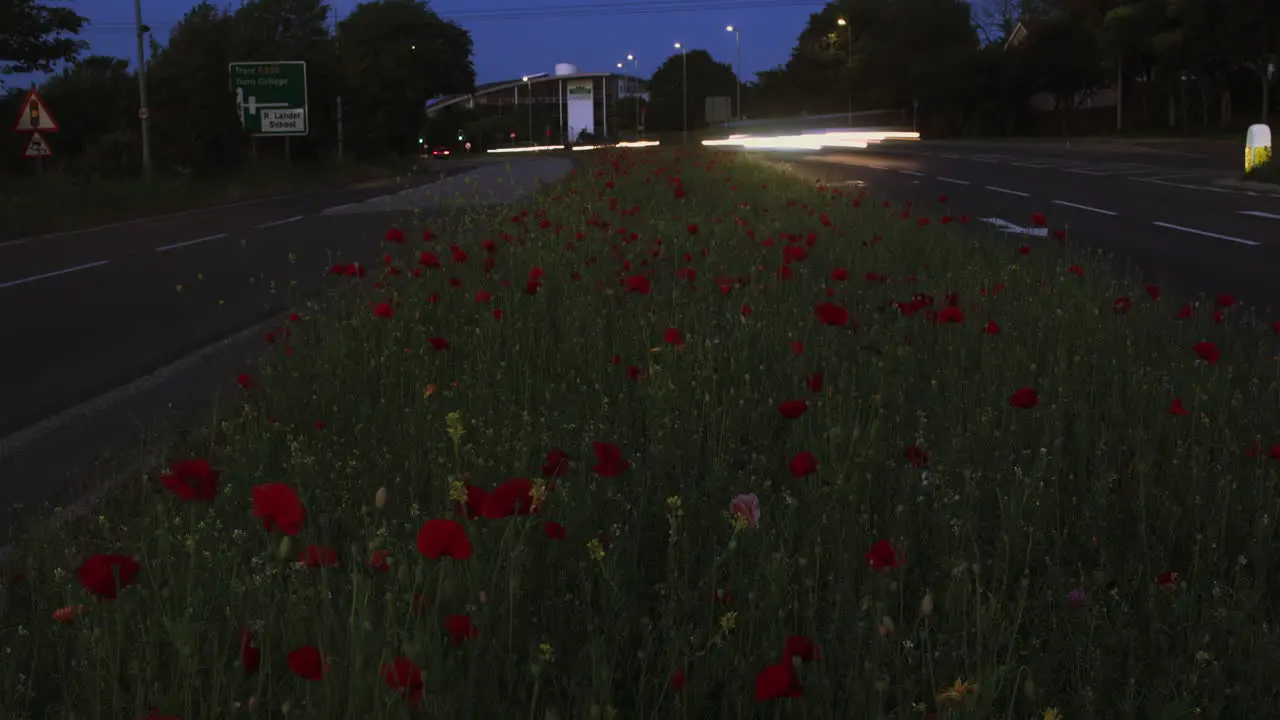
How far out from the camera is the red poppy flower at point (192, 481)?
201 centimetres

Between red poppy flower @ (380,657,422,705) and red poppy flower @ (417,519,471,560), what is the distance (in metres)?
0.16

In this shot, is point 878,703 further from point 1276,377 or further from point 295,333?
point 295,333

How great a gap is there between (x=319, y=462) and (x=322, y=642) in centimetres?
191

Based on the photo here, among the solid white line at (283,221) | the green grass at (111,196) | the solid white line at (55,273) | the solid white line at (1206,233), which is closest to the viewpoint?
the solid white line at (55,273)

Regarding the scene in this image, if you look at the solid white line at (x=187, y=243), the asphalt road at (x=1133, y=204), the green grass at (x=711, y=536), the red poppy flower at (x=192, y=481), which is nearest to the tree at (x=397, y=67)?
the asphalt road at (x=1133, y=204)

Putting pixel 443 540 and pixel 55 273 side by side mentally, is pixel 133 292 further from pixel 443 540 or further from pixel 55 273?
pixel 443 540

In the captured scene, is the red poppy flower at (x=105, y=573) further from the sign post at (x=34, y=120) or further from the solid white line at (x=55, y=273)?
the sign post at (x=34, y=120)

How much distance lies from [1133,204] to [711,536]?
59.3ft

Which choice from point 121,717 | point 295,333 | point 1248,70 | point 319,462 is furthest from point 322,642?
point 1248,70

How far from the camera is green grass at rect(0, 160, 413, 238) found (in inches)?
920

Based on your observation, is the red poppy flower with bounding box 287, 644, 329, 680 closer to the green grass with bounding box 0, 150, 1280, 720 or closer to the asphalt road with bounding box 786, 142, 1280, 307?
the green grass with bounding box 0, 150, 1280, 720

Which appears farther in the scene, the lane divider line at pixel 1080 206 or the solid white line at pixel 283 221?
the solid white line at pixel 283 221

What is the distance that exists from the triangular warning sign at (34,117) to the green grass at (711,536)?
22175 millimetres

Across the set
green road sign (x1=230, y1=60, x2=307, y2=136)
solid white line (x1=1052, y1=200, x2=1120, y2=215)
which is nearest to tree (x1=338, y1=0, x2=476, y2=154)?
green road sign (x1=230, y1=60, x2=307, y2=136)
